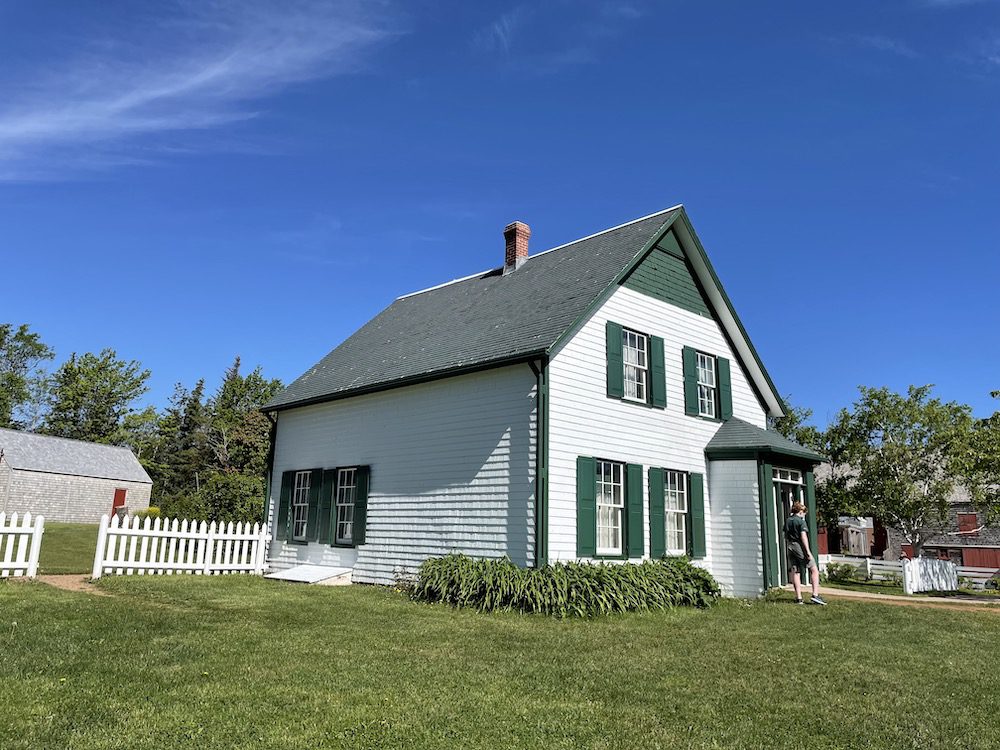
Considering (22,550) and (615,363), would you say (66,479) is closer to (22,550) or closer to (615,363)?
(22,550)

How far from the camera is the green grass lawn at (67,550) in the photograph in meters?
16.5

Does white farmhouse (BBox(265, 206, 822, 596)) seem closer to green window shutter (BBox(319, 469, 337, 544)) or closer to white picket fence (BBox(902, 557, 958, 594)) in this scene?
green window shutter (BBox(319, 469, 337, 544))

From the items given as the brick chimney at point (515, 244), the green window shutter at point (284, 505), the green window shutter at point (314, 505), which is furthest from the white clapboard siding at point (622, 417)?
the green window shutter at point (284, 505)

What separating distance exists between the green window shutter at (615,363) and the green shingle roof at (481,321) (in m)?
1.03

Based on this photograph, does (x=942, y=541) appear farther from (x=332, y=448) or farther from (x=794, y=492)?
(x=332, y=448)

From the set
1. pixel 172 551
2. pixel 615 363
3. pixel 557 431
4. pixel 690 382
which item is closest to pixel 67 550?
pixel 172 551

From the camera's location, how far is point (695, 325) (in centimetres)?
1678

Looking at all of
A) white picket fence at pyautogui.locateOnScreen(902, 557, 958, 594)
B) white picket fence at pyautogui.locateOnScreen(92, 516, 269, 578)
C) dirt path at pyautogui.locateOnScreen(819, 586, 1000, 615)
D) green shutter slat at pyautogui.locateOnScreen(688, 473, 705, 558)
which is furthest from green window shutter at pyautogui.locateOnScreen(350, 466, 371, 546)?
white picket fence at pyautogui.locateOnScreen(902, 557, 958, 594)

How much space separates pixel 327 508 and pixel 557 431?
6.66m

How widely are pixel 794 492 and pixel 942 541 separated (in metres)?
29.3

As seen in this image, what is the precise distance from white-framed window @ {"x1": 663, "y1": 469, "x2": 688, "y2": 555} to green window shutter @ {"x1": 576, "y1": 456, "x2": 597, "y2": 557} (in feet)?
7.68

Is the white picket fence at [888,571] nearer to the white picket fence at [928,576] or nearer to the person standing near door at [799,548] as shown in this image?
the white picket fence at [928,576]

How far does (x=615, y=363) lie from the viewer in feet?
47.2

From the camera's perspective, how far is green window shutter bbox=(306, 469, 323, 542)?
55.0 ft
